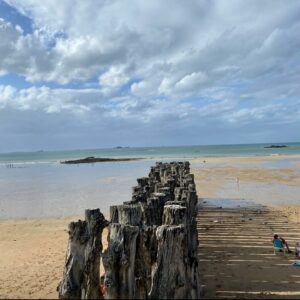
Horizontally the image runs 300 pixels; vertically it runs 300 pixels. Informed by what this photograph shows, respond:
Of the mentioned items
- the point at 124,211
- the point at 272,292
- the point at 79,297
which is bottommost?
the point at 272,292

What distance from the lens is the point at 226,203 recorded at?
19.2 meters

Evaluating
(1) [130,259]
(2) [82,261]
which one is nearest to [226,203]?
(2) [82,261]

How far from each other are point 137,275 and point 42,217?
1155 centimetres

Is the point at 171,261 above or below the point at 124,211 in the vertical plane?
below

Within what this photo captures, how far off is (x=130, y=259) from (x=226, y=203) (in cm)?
1402

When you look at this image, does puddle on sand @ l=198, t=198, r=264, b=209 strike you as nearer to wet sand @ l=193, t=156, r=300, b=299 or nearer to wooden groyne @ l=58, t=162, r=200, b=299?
wet sand @ l=193, t=156, r=300, b=299

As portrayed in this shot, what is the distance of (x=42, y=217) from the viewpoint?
16984mm

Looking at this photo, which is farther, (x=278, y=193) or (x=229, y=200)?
(x=278, y=193)

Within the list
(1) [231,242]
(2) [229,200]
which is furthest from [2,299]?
(2) [229,200]

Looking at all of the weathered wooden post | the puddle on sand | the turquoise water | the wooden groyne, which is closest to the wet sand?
the puddle on sand

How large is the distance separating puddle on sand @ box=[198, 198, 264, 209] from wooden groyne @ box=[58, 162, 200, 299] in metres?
12.1

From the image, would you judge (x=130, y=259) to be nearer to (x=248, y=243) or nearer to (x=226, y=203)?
(x=248, y=243)

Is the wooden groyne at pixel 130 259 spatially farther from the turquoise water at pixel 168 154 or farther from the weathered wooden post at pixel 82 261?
the turquoise water at pixel 168 154

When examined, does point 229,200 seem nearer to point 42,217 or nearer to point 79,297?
point 42,217
